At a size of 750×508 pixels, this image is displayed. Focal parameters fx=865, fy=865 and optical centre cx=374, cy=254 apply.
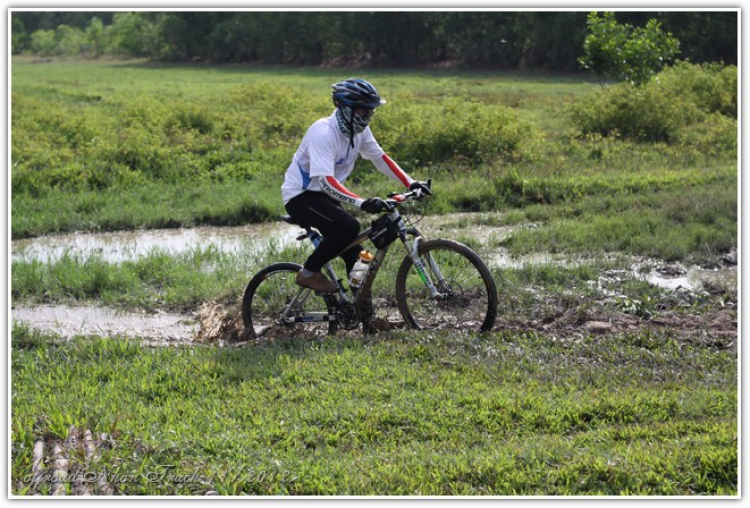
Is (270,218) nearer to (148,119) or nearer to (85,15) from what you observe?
(148,119)

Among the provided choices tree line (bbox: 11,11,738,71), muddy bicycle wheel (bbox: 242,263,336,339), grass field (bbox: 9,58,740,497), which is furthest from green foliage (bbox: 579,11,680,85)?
muddy bicycle wheel (bbox: 242,263,336,339)

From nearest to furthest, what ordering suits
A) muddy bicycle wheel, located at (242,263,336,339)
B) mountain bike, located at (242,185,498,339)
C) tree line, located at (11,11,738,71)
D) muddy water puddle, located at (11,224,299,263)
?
mountain bike, located at (242,185,498,339) → muddy bicycle wheel, located at (242,263,336,339) → muddy water puddle, located at (11,224,299,263) → tree line, located at (11,11,738,71)

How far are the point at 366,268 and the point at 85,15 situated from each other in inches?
3788

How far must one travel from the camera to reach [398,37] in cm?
4694

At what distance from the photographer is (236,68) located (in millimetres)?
50781

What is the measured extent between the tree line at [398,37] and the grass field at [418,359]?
798 inches

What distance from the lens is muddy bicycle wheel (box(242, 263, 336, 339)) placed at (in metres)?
7.25

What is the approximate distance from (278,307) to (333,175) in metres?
1.91

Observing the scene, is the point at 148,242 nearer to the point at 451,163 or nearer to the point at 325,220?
the point at 325,220

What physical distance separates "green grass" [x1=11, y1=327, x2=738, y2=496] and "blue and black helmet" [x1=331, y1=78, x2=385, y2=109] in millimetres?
1844

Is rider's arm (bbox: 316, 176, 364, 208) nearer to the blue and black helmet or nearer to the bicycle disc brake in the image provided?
the blue and black helmet

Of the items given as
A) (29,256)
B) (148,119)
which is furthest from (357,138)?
(148,119)

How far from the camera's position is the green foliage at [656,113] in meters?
18.0

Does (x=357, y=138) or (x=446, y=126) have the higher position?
(x=357, y=138)
